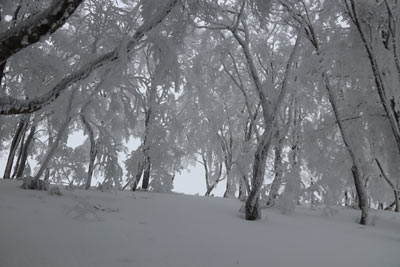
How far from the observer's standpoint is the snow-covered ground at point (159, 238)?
2752mm

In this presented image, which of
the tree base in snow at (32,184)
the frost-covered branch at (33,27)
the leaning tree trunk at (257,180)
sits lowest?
the tree base in snow at (32,184)

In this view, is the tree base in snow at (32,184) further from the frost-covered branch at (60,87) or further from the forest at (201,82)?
the frost-covered branch at (60,87)

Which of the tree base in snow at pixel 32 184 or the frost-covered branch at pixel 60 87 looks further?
the tree base in snow at pixel 32 184

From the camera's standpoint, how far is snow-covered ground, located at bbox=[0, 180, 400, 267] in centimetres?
275

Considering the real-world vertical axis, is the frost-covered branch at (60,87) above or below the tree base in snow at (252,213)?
above

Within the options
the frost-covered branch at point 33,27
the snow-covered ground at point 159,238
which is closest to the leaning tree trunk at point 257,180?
the snow-covered ground at point 159,238

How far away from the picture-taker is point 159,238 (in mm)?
3541

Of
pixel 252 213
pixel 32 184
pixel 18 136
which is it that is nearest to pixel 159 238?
pixel 252 213

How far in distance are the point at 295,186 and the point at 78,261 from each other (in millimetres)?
5323

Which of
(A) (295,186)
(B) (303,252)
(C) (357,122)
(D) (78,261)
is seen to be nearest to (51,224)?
(D) (78,261)

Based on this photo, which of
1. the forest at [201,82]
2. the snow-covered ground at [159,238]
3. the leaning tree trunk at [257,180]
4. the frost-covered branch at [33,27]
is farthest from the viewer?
the leaning tree trunk at [257,180]

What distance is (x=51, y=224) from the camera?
346 cm

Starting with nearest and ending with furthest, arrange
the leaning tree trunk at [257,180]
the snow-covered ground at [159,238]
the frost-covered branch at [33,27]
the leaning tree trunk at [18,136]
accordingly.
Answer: the frost-covered branch at [33,27]
the snow-covered ground at [159,238]
the leaning tree trunk at [257,180]
the leaning tree trunk at [18,136]

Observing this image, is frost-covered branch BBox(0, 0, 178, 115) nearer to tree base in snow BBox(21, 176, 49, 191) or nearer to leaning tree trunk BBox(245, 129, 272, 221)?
leaning tree trunk BBox(245, 129, 272, 221)
